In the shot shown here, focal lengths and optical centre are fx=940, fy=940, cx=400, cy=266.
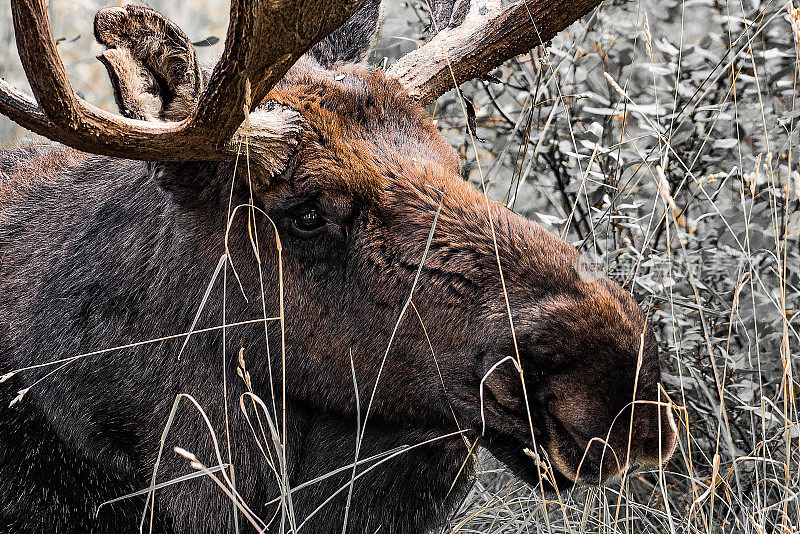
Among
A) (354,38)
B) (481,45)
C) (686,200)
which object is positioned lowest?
(686,200)

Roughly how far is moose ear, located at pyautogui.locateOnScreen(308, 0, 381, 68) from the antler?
2.64 ft

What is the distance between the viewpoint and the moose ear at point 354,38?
319 cm

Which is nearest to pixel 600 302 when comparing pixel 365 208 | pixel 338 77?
pixel 365 208

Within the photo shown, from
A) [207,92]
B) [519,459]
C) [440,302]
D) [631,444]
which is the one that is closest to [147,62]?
[207,92]

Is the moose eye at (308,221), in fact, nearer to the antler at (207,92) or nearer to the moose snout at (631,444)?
the antler at (207,92)

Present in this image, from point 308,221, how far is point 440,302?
1.39 ft

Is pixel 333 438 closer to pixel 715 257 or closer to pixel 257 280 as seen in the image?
pixel 257 280

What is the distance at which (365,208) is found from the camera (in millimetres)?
2504

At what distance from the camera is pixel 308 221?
2539 millimetres

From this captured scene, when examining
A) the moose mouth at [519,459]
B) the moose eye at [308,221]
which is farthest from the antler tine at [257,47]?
the moose mouth at [519,459]

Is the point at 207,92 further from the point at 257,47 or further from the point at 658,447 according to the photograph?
the point at 658,447

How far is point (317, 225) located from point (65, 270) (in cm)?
86

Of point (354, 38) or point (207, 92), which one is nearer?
point (207, 92)

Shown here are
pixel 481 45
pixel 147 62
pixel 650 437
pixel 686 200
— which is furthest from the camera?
pixel 686 200
